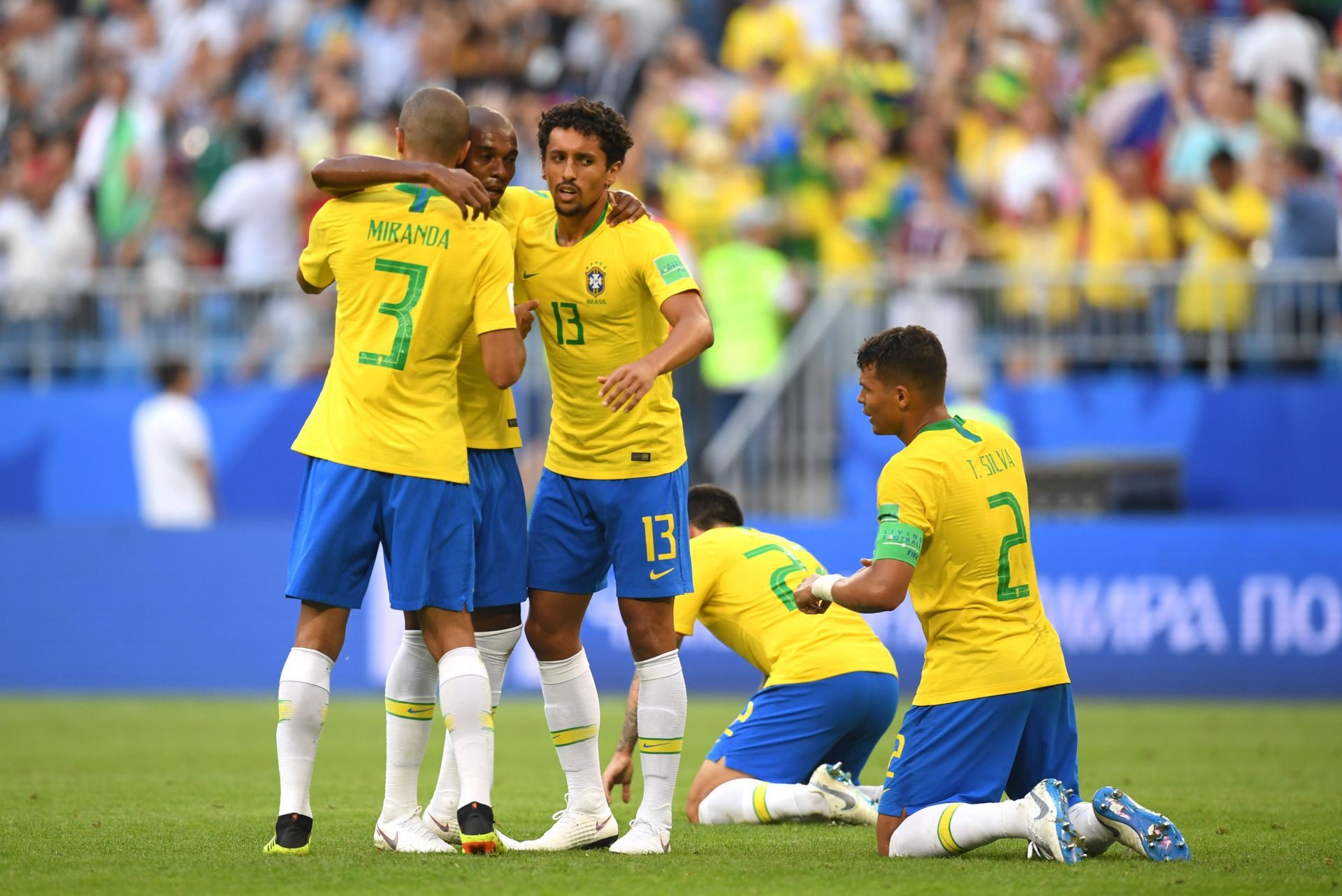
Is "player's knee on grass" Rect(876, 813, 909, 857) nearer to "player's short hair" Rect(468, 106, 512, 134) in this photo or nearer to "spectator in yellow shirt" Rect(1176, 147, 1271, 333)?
"player's short hair" Rect(468, 106, 512, 134)

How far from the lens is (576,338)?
22.3 feet

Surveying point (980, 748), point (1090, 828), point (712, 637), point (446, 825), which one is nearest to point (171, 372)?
point (712, 637)

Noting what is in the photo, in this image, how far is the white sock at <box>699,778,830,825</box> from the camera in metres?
7.69

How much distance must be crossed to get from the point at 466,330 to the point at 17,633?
1005 centimetres

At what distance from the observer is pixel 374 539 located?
6359 millimetres

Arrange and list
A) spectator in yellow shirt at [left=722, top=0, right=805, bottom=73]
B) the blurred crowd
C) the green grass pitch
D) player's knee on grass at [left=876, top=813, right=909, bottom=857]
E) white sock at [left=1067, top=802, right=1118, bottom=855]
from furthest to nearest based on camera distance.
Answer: spectator in yellow shirt at [left=722, top=0, right=805, bottom=73] → the blurred crowd → player's knee on grass at [left=876, top=813, right=909, bottom=857] → white sock at [left=1067, top=802, right=1118, bottom=855] → the green grass pitch

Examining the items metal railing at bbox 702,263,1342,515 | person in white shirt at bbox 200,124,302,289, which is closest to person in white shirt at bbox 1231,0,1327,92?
metal railing at bbox 702,263,1342,515

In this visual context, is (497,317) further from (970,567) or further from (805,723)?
(805,723)

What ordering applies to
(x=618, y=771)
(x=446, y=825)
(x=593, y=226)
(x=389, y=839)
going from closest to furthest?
(x=389, y=839) < (x=593, y=226) < (x=446, y=825) < (x=618, y=771)

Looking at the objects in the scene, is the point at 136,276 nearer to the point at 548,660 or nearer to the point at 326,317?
the point at 326,317

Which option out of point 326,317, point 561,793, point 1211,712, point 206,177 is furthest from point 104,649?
point 1211,712

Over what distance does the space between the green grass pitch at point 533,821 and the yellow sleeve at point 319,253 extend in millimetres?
2059

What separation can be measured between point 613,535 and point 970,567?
1.33m

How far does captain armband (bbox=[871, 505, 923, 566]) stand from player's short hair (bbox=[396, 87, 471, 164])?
2032 mm
